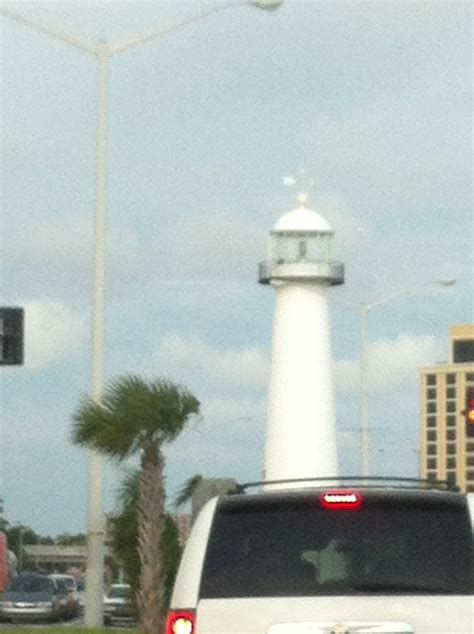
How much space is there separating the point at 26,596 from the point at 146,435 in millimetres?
29172

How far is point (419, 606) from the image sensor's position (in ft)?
37.3

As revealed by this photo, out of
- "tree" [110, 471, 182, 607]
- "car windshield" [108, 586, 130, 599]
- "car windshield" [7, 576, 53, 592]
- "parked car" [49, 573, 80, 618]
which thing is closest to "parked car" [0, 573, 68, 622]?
"car windshield" [7, 576, 53, 592]

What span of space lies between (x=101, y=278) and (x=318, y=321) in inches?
1157

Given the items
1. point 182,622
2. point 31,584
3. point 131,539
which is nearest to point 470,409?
point 131,539

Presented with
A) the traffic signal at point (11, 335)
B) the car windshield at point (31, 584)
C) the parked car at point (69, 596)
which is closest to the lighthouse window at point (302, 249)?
the car windshield at point (31, 584)

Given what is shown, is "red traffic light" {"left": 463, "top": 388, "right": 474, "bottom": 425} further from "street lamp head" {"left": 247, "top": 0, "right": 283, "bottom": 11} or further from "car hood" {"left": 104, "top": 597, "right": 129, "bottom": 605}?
"car hood" {"left": 104, "top": 597, "right": 129, "bottom": 605}

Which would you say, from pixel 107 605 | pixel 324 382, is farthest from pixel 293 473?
pixel 107 605

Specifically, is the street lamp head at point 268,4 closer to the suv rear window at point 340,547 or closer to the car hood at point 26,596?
the suv rear window at point 340,547

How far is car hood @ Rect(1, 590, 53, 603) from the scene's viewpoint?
6200 centimetres

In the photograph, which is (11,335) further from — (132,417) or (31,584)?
(31,584)

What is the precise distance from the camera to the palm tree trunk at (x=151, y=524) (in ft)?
112

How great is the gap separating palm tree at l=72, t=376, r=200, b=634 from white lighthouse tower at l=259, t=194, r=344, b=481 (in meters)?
24.7

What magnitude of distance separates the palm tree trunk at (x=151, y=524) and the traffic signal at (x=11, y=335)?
672 cm

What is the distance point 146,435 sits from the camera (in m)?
34.3
